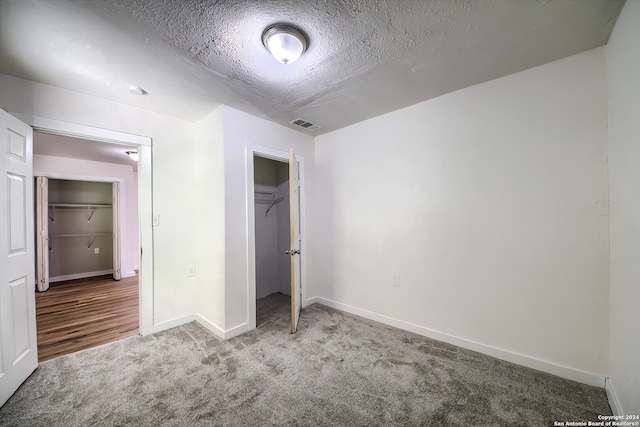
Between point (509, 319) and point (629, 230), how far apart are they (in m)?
1.10

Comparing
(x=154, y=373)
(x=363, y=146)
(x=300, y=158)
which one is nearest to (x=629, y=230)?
(x=363, y=146)

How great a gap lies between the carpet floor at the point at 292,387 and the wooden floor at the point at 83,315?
30cm

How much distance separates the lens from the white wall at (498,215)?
5.98ft

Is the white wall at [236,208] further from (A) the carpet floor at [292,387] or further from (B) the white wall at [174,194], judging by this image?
(A) the carpet floor at [292,387]

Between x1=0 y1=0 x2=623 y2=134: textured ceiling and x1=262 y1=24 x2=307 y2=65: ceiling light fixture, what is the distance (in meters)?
0.06

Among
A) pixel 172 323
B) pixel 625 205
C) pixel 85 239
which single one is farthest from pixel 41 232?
pixel 625 205

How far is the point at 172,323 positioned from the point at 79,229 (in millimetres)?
4564

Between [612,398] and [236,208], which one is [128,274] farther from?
[612,398]

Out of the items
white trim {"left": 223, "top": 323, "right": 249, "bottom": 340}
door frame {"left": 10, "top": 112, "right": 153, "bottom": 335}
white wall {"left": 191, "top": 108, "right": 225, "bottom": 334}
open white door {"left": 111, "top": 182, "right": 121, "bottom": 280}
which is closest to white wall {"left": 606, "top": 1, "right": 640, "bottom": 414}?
white trim {"left": 223, "top": 323, "right": 249, "bottom": 340}

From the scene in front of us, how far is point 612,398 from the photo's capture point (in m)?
1.60

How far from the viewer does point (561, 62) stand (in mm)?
1900

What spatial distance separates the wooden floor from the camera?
8.46 feet

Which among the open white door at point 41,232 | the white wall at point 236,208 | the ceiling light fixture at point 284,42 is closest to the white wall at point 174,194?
the white wall at point 236,208

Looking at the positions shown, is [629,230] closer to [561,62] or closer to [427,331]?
[561,62]
